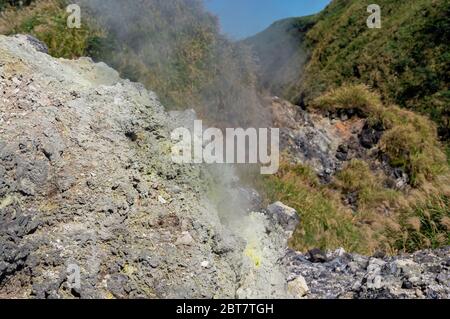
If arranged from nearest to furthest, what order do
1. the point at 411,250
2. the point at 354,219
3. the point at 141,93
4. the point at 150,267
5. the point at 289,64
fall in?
1. the point at 150,267
2. the point at 141,93
3. the point at 411,250
4. the point at 354,219
5. the point at 289,64

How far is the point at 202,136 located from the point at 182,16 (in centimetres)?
711

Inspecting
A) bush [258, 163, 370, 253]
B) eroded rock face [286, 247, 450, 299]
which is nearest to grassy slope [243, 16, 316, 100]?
bush [258, 163, 370, 253]

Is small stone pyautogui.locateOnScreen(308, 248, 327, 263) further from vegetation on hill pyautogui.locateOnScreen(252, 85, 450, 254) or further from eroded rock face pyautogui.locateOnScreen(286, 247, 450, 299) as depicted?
vegetation on hill pyautogui.locateOnScreen(252, 85, 450, 254)

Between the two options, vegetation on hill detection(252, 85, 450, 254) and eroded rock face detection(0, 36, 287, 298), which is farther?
vegetation on hill detection(252, 85, 450, 254)

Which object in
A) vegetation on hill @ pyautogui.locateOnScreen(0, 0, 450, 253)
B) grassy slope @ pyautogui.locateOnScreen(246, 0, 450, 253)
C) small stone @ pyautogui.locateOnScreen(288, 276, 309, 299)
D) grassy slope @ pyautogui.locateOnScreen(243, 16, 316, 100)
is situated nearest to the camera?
small stone @ pyautogui.locateOnScreen(288, 276, 309, 299)

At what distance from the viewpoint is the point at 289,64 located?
23.0 metres

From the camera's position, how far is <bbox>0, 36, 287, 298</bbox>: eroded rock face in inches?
141

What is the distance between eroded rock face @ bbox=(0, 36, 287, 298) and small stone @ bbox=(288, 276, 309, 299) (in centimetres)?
16

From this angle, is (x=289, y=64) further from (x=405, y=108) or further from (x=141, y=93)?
(x=141, y=93)

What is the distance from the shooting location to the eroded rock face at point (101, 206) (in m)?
3.59

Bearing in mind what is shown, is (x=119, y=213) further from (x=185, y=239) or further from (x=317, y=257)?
(x=317, y=257)

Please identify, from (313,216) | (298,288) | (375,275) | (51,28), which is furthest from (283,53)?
(298,288)

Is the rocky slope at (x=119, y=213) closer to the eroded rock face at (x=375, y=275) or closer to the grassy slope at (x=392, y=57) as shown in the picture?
the eroded rock face at (x=375, y=275)
